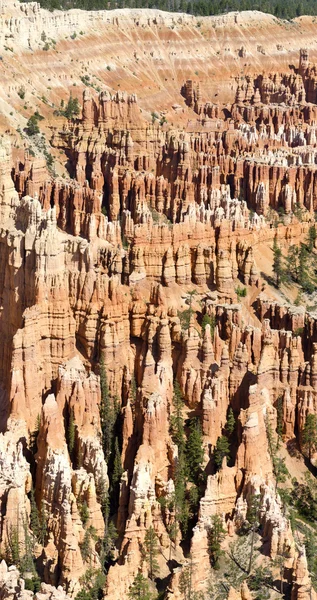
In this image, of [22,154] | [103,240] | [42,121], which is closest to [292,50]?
[42,121]

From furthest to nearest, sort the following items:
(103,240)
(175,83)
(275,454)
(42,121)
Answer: (175,83) < (42,121) < (103,240) < (275,454)

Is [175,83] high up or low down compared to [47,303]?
up

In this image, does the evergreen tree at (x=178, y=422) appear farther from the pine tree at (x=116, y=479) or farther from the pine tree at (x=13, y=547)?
the pine tree at (x=13, y=547)

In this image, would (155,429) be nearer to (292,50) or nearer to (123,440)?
(123,440)

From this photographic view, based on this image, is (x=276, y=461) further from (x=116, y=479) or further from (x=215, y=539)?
(x=116, y=479)

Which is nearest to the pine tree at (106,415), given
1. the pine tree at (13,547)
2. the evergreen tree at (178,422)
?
the evergreen tree at (178,422)

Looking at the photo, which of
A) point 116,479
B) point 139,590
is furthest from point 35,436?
point 139,590

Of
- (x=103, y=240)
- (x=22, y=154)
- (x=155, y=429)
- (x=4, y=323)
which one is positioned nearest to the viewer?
(x=155, y=429)
